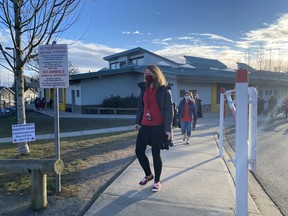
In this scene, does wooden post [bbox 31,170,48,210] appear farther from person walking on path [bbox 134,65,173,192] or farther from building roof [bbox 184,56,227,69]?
building roof [bbox 184,56,227,69]

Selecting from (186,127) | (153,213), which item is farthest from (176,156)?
(153,213)

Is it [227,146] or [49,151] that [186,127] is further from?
[49,151]

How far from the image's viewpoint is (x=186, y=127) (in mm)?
9539

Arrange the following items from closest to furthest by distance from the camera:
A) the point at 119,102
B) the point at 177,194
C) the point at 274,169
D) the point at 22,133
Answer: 1. the point at 177,194
2. the point at 22,133
3. the point at 274,169
4. the point at 119,102

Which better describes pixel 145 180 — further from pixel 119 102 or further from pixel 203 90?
pixel 203 90

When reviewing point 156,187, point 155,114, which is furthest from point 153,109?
point 156,187

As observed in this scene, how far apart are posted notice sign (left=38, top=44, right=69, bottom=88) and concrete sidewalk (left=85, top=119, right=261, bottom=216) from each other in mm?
1945

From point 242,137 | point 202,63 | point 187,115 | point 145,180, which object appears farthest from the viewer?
point 202,63

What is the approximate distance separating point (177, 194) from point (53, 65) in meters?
2.84

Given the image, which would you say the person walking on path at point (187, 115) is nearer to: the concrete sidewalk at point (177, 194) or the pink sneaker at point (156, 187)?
the concrete sidewalk at point (177, 194)

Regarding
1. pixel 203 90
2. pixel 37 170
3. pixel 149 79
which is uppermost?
pixel 203 90

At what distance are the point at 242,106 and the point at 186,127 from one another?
6.19 metres

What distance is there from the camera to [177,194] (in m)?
4.55

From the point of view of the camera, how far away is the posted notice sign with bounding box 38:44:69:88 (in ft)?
15.2
